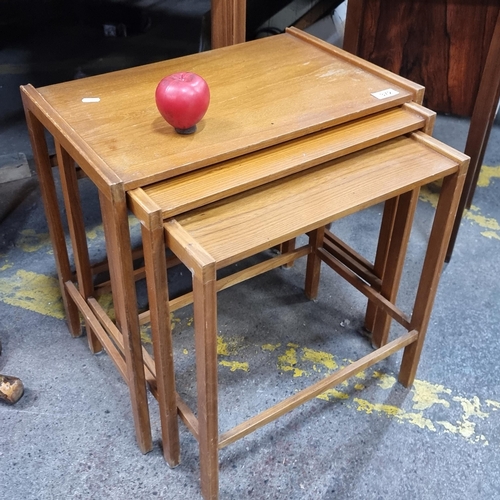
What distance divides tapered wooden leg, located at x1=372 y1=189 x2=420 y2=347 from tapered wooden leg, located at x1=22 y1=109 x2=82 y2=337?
0.75 metres

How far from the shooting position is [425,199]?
2.14 metres

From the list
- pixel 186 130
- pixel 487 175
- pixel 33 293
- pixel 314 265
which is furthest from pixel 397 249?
pixel 487 175

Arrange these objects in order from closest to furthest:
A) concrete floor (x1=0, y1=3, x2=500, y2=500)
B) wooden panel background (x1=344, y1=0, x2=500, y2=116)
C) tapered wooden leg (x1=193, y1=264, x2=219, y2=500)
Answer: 1. tapered wooden leg (x1=193, y1=264, x2=219, y2=500)
2. concrete floor (x1=0, y1=3, x2=500, y2=500)
3. wooden panel background (x1=344, y1=0, x2=500, y2=116)

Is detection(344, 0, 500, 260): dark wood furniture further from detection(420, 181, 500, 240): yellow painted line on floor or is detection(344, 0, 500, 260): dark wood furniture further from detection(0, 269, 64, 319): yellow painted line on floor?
detection(0, 269, 64, 319): yellow painted line on floor

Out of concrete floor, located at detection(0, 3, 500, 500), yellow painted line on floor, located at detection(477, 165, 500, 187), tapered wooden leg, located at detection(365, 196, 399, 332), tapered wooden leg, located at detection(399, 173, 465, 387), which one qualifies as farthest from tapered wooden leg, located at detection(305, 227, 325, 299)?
yellow painted line on floor, located at detection(477, 165, 500, 187)

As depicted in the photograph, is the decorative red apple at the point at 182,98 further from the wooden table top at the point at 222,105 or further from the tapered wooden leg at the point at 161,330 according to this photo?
the tapered wooden leg at the point at 161,330

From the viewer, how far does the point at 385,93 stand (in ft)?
3.80

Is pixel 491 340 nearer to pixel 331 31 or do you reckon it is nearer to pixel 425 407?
pixel 425 407

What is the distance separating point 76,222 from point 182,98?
46cm

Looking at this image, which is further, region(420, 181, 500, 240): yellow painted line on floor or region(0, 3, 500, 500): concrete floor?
region(420, 181, 500, 240): yellow painted line on floor

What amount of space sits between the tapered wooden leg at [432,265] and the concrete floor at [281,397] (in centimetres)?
9

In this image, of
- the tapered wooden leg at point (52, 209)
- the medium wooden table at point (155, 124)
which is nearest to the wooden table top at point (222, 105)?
the medium wooden table at point (155, 124)

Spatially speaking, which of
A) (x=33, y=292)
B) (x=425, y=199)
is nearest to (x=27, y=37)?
(x=33, y=292)

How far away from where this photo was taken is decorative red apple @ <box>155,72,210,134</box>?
0.94 m
